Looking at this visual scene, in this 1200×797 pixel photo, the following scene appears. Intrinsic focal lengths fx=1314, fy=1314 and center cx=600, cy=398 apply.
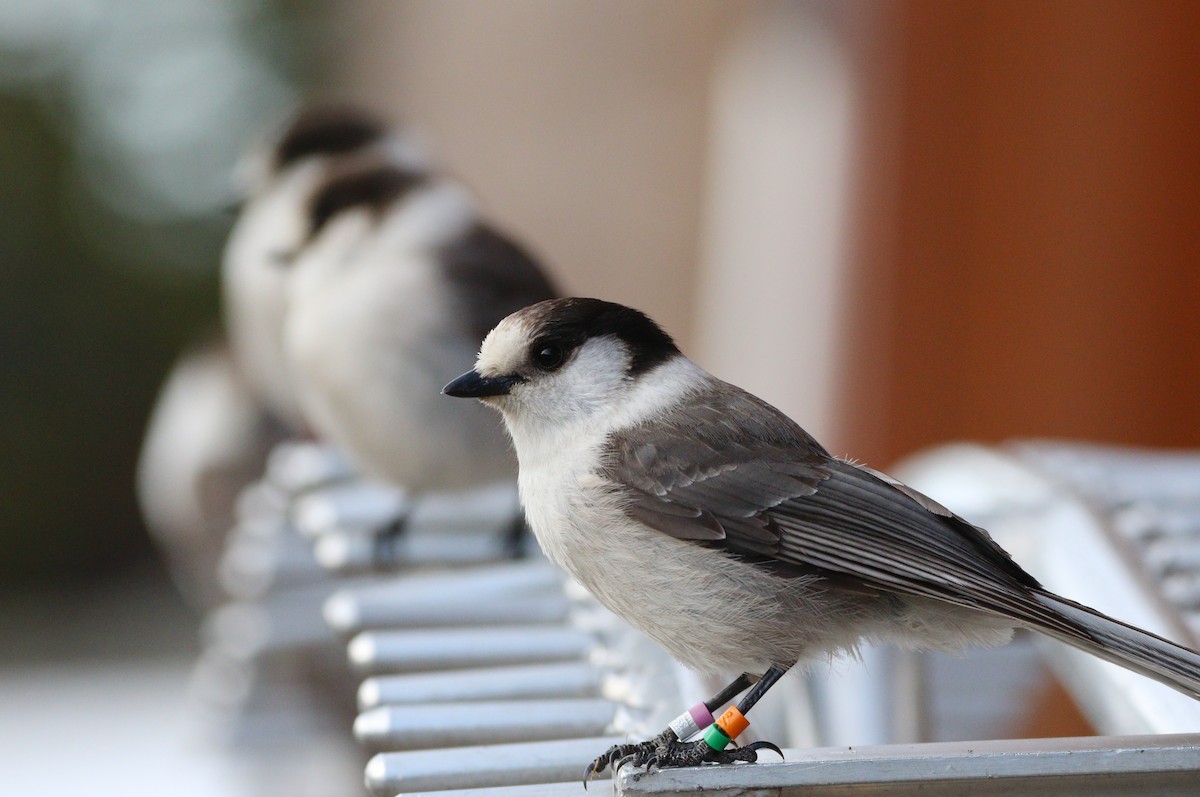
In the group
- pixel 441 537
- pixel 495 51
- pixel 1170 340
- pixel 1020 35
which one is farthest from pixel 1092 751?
pixel 495 51

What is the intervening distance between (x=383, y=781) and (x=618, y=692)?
1.14 ft

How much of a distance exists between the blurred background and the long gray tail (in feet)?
9.19

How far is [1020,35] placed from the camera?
13.3 feet

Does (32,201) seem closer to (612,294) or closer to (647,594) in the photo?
(612,294)

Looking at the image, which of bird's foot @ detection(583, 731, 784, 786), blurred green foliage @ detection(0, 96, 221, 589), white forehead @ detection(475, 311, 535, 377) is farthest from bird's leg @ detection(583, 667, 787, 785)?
blurred green foliage @ detection(0, 96, 221, 589)

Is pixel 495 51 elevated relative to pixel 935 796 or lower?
elevated

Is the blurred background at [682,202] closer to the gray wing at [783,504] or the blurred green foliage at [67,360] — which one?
the blurred green foliage at [67,360]

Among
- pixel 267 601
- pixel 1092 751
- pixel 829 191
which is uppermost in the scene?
pixel 829 191

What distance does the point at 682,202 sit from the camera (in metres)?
6.08

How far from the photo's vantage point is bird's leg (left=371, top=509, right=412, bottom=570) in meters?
2.21

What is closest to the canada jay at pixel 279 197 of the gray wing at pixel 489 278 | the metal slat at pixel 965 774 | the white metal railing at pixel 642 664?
the gray wing at pixel 489 278

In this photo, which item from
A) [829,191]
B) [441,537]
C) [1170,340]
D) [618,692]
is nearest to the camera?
[618,692]

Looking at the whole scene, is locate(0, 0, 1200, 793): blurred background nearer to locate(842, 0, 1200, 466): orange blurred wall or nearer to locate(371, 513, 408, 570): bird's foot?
locate(842, 0, 1200, 466): orange blurred wall

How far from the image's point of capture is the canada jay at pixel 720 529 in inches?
48.4
